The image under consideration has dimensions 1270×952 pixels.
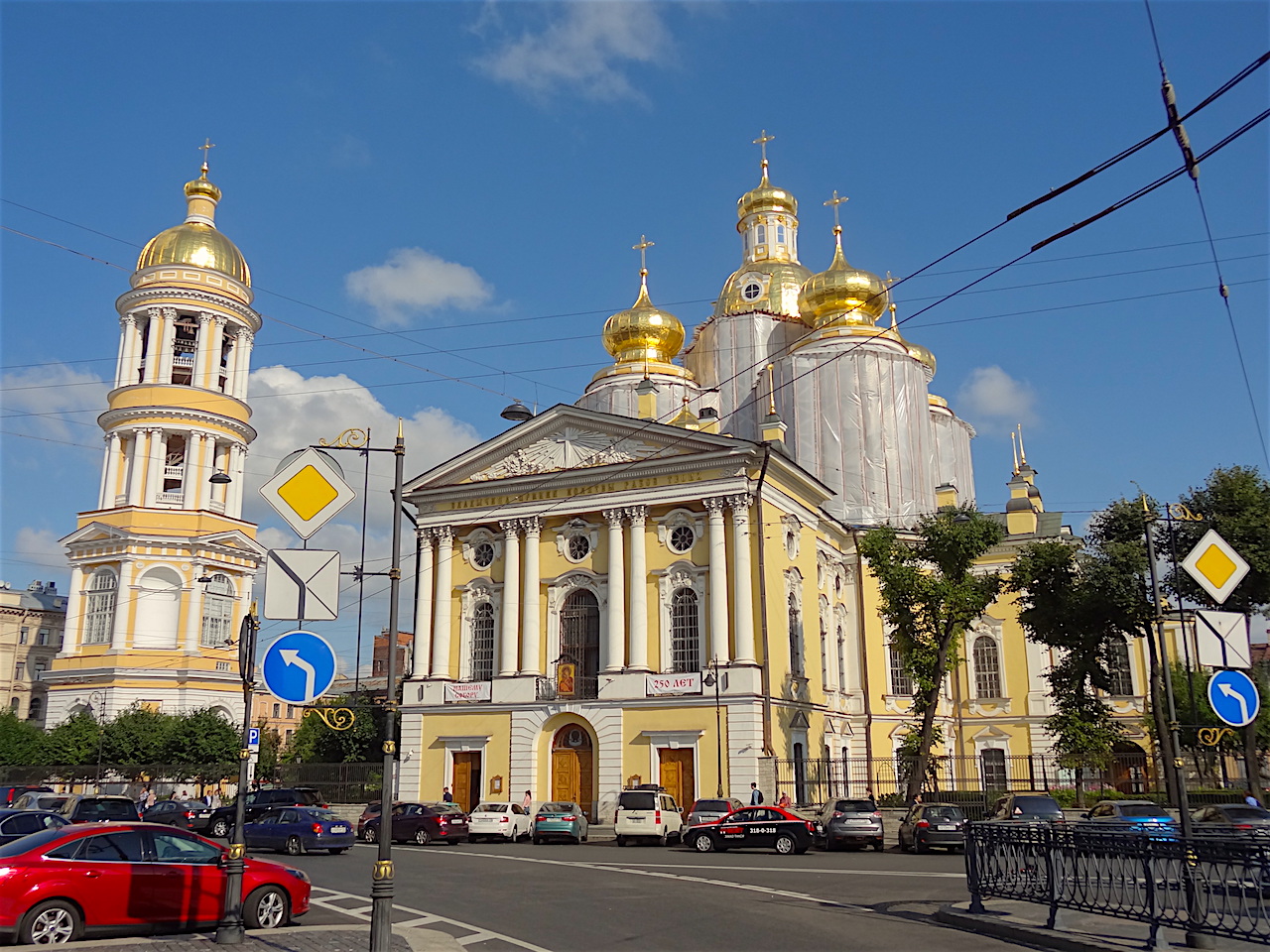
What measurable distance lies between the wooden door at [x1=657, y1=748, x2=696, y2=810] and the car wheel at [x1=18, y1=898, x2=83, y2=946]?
2599 cm

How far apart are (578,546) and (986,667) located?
2120cm

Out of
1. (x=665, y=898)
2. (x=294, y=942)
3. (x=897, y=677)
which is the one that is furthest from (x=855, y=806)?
(x=897, y=677)

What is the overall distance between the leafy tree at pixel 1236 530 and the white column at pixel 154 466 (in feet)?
150

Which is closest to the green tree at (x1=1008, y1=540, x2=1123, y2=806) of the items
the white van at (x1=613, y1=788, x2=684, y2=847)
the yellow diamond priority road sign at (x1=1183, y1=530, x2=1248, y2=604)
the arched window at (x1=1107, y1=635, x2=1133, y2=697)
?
the arched window at (x1=1107, y1=635, x2=1133, y2=697)

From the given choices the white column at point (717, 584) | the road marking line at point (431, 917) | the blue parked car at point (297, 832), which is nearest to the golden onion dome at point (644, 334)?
A: the white column at point (717, 584)

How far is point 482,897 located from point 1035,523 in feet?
139

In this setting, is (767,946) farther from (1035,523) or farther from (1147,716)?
(1035,523)

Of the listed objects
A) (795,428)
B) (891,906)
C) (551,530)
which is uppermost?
(795,428)

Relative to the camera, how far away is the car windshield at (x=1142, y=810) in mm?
25266

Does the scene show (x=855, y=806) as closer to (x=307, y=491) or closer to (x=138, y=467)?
(x=307, y=491)

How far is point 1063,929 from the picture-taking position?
13.0 m

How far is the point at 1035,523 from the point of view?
53.4 meters

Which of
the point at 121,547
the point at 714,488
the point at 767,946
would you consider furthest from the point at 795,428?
the point at 767,946

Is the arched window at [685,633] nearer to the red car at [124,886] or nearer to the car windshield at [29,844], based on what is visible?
the red car at [124,886]
